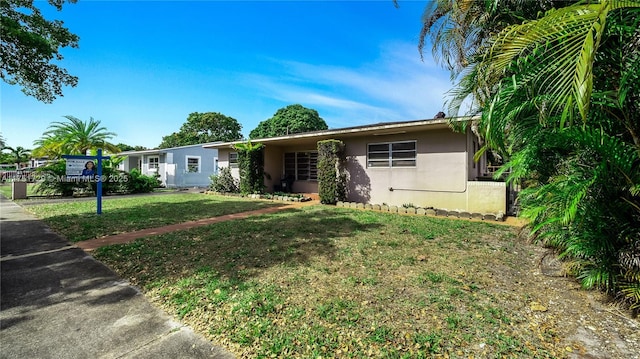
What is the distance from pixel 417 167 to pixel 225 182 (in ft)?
36.4

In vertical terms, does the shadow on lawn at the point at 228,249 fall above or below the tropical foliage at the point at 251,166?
below

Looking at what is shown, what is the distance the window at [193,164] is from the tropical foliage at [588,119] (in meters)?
22.5

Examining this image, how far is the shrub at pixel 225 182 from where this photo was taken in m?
15.9

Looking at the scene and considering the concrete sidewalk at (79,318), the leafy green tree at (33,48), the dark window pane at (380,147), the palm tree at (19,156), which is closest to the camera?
the concrete sidewalk at (79,318)

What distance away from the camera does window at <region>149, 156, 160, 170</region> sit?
22344 mm

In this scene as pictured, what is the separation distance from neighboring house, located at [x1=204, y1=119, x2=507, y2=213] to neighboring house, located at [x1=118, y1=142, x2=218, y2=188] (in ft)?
41.3

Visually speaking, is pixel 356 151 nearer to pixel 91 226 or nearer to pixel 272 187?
pixel 272 187

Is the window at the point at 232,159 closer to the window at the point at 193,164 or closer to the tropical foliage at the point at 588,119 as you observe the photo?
the window at the point at 193,164

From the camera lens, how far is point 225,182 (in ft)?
52.4

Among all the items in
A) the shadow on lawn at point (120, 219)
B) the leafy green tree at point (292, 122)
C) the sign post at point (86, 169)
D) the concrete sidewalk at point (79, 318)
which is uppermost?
the leafy green tree at point (292, 122)

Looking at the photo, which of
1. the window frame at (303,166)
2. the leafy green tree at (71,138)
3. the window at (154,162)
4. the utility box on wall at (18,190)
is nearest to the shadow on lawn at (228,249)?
the window frame at (303,166)

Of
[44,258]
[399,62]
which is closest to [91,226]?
[44,258]

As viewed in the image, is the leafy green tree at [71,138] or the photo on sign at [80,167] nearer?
the photo on sign at [80,167]

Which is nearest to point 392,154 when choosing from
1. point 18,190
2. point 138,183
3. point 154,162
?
point 138,183
